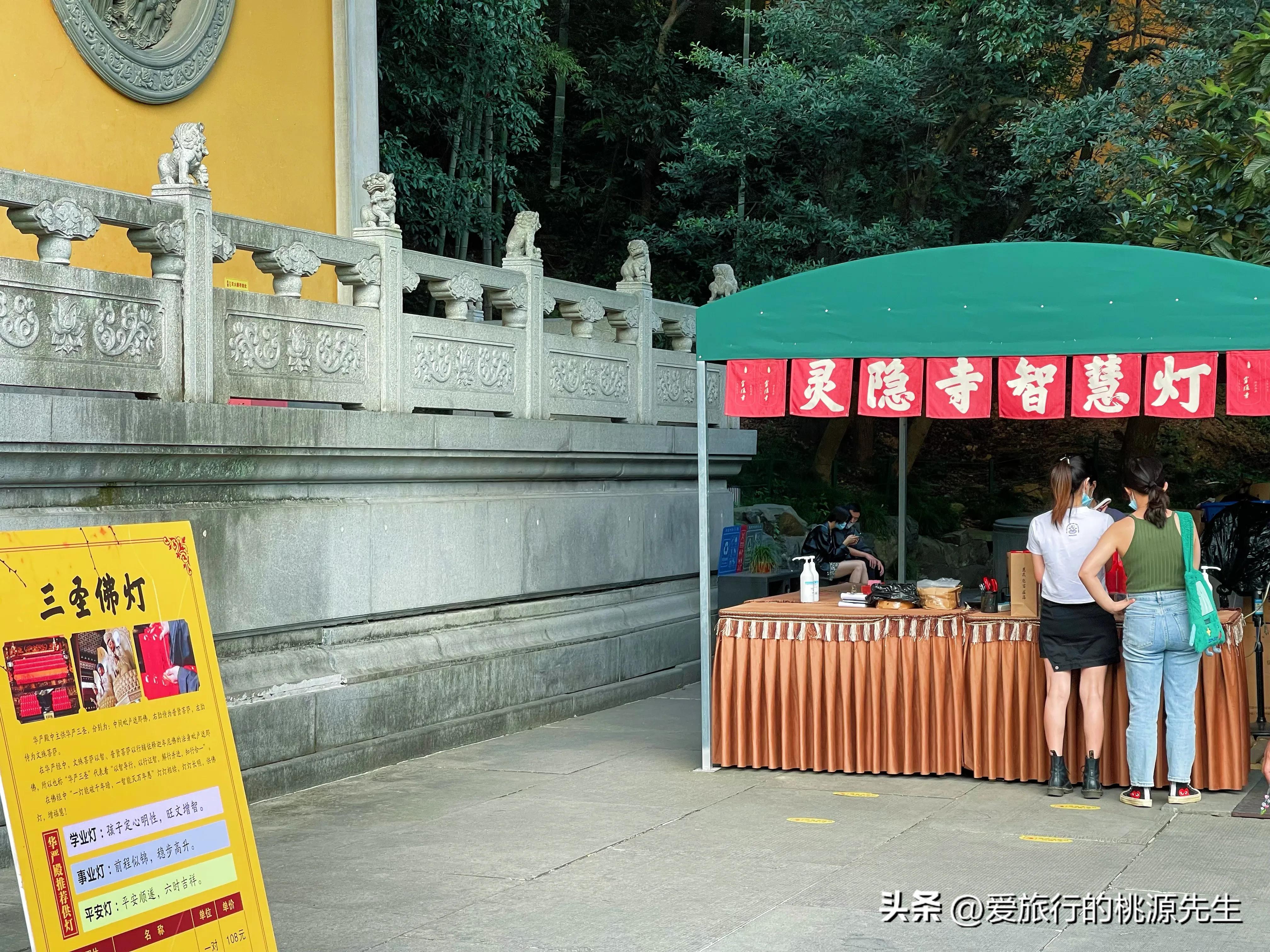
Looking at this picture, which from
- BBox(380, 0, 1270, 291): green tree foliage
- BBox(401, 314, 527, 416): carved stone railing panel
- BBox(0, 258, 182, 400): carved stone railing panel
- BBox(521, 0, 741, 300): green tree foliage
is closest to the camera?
BBox(0, 258, 182, 400): carved stone railing panel

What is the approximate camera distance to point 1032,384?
29.6 ft

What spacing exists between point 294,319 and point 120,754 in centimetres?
530

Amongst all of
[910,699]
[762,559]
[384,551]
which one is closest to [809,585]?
[910,699]

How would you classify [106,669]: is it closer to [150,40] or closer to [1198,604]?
[1198,604]

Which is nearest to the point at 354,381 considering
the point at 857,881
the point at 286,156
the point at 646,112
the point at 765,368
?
the point at 765,368

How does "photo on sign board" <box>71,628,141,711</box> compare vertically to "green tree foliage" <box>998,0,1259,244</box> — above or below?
below

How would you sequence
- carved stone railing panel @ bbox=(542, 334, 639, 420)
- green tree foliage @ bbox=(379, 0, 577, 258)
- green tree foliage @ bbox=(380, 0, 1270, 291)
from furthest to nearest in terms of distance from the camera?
1. green tree foliage @ bbox=(380, 0, 1270, 291)
2. green tree foliage @ bbox=(379, 0, 577, 258)
3. carved stone railing panel @ bbox=(542, 334, 639, 420)

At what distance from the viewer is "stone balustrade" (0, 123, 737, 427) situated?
7715 millimetres

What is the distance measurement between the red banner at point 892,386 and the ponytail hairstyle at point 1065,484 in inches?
37.5

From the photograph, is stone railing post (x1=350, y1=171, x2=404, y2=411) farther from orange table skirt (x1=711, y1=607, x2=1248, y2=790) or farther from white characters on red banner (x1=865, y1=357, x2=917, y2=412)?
white characters on red banner (x1=865, y1=357, x2=917, y2=412)

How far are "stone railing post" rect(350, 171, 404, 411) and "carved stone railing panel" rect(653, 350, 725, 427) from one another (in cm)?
392

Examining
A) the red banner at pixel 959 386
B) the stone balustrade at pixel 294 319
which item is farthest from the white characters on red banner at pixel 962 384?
the stone balustrade at pixel 294 319

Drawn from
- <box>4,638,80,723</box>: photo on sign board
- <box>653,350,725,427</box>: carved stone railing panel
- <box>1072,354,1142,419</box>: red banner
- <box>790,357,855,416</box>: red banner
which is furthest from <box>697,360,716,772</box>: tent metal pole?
<box>4,638,80,723</box>: photo on sign board

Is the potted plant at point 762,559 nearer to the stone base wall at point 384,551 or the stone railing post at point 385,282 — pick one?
the stone base wall at point 384,551
